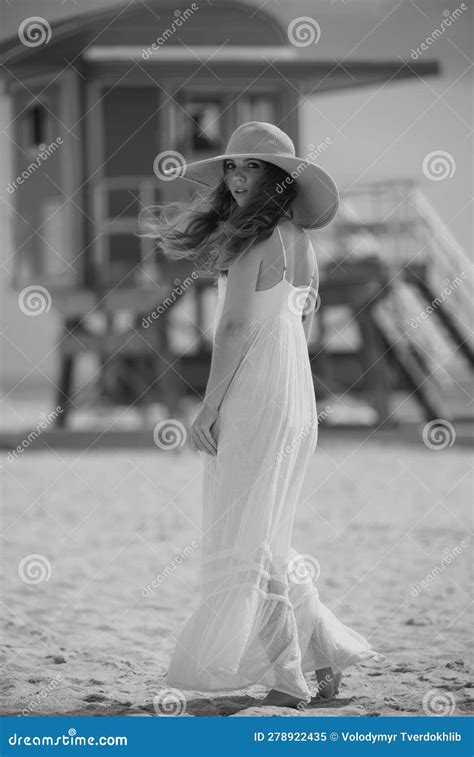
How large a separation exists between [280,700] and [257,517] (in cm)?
62

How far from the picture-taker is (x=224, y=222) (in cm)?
336

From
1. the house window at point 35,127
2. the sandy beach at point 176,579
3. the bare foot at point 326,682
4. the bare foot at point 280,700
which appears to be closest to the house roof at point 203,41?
the house window at point 35,127

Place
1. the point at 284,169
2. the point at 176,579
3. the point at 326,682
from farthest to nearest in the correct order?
the point at 176,579
the point at 326,682
the point at 284,169

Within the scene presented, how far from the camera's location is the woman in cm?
A: 321

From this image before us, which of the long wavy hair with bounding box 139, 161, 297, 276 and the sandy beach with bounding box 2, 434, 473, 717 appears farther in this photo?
the sandy beach with bounding box 2, 434, 473, 717

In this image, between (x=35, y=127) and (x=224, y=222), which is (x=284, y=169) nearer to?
(x=224, y=222)

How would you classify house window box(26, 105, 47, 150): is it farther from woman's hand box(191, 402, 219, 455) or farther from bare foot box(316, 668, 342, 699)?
bare foot box(316, 668, 342, 699)

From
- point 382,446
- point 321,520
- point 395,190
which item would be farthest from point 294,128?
point 321,520

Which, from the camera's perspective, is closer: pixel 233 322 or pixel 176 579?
pixel 233 322

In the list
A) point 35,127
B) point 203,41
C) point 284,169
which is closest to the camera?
point 284,169

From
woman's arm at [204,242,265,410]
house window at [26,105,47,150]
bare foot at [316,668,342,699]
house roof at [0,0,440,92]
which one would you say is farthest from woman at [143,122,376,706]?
house window at [26,105,47,150]

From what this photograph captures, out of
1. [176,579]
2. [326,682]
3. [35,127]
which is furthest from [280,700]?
[35,127]

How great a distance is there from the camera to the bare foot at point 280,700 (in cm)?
334

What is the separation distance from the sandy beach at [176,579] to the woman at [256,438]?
24 cm
